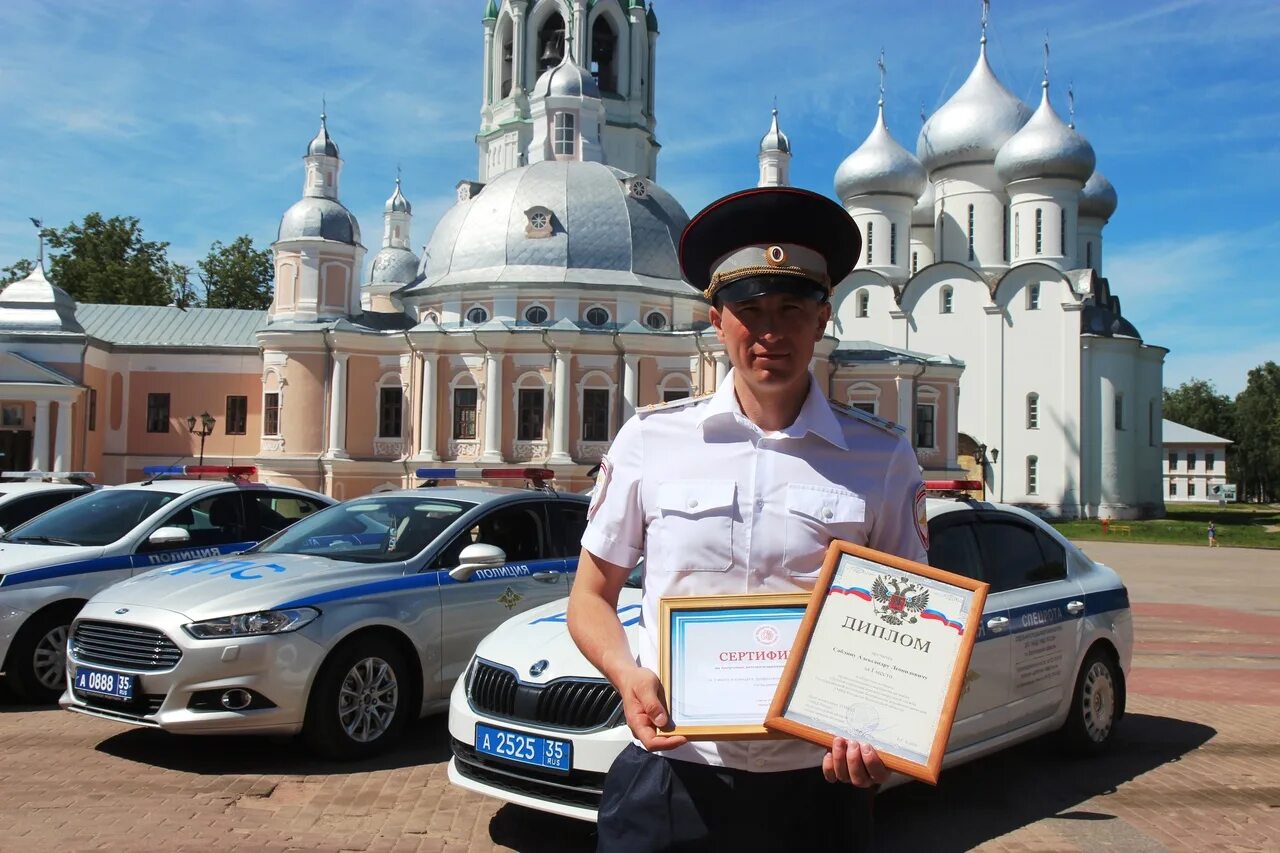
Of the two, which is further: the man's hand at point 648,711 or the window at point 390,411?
the window at point 390,411

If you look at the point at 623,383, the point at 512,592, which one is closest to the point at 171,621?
the point at 512,592

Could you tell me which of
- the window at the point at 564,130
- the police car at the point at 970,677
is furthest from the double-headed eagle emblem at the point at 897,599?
the window at the point at 564,130

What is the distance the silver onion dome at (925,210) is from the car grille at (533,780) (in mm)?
55859

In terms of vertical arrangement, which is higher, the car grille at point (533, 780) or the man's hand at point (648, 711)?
the man's hand at point (648, 711)

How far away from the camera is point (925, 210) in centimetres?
5881

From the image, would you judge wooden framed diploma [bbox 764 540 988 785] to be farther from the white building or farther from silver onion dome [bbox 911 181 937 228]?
the white building

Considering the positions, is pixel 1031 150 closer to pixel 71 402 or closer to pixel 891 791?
pixel 71 402

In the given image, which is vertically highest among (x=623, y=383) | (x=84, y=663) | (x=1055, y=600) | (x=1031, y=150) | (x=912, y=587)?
(x=1031, y=150)

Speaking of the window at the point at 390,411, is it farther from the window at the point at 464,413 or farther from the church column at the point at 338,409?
the window at the point at 464,413

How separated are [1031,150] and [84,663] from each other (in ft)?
167

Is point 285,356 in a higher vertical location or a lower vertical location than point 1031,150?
lower

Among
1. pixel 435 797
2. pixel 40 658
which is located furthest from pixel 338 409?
pixel 435 797

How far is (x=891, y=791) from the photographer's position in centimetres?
655

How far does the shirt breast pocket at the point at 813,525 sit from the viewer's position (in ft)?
8.89
